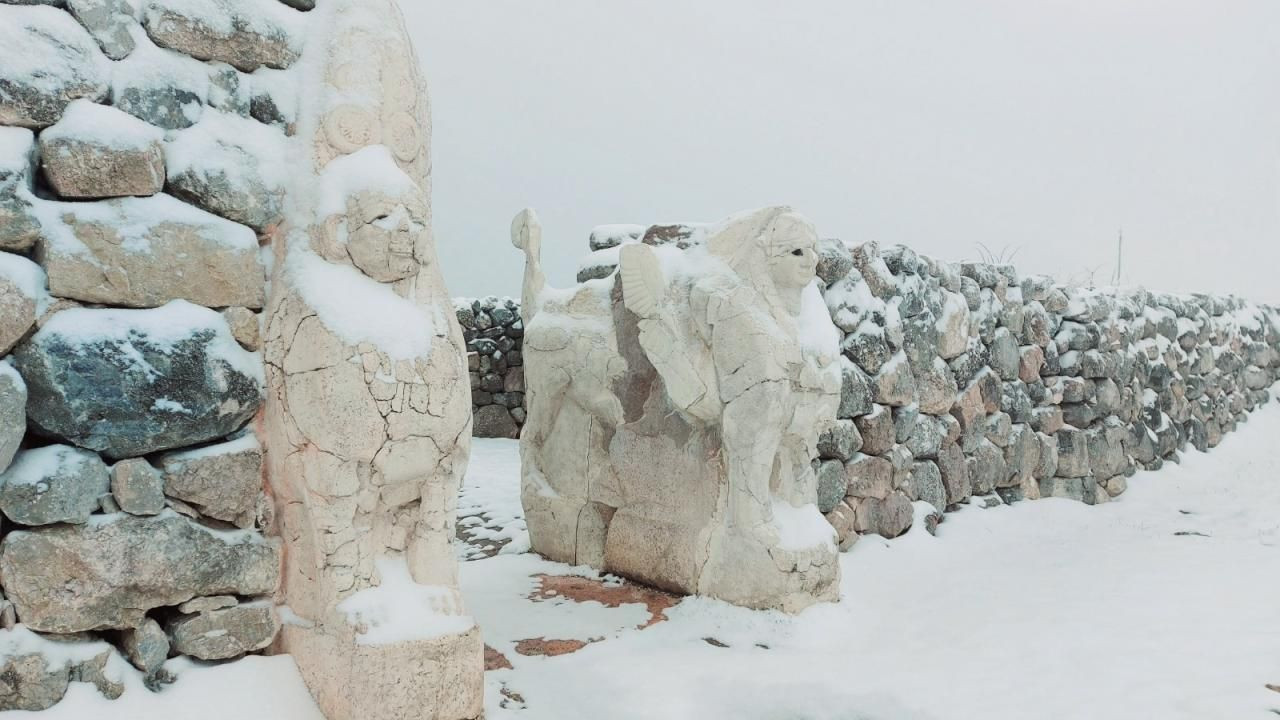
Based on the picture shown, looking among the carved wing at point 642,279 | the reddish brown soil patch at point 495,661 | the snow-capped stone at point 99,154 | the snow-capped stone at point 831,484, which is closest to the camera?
the snow-capped stone at point 99,154

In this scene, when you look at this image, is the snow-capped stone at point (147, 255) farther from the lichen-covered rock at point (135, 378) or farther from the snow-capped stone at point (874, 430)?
the snow-capped stone at point (874, 430)

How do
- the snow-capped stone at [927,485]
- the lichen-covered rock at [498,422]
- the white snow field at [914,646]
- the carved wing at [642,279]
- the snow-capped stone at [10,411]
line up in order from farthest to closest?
the lichen-covered rock at [498,422] → the snow-capped stone at [927,485] → the carved wing at [642,279] → the white snow field at [914,646] → the snow-capped stone at [10,411]

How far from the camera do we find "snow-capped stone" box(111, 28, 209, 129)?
7.85 ft

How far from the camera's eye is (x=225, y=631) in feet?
8.13

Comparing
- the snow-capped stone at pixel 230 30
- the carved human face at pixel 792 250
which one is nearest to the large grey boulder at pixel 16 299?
the snow-capped stone at pixel 230 30

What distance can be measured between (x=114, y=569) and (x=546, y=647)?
72.2 inches

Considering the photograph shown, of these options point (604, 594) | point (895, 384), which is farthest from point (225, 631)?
point (895, 384)

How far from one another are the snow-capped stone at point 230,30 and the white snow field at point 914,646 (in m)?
1.65

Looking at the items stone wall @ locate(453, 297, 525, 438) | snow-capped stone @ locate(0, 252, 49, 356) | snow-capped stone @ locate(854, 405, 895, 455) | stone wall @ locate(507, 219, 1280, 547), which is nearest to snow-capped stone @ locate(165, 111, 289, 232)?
snow-capped stone @ locate(0, 252, 49, 356)

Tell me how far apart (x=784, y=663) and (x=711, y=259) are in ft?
5.77

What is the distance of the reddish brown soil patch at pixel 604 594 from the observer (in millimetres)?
4238

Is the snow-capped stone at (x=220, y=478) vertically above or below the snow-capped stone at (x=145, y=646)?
above

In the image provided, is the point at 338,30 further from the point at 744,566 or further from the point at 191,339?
the point at 744,566

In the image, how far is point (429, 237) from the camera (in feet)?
9.03
